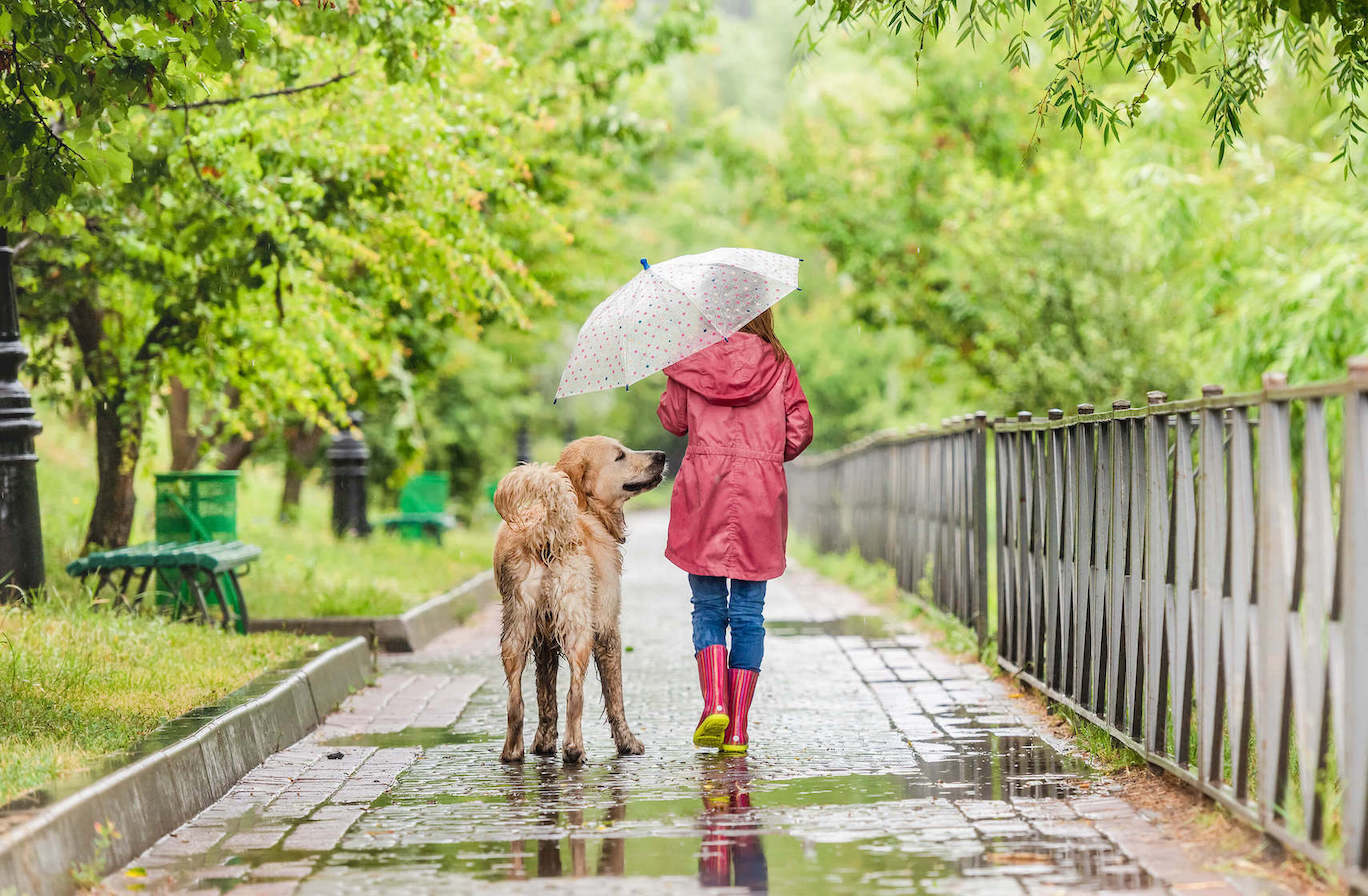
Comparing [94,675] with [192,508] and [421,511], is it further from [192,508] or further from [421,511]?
[421,511]

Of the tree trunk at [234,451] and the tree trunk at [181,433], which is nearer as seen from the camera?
the tree trunk at [181,433]

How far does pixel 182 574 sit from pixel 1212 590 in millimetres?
7353

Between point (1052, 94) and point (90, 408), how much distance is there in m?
9.01

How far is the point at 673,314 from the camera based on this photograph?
7773 millimetres

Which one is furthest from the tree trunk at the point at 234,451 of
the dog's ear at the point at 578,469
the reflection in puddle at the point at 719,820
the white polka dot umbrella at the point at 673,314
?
the dog's ear at the point at 578,469

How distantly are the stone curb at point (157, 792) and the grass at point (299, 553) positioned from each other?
371 centimetres

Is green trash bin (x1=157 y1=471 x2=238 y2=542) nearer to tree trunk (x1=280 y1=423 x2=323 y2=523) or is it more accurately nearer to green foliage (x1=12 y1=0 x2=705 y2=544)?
green foliage (x1=12 y1=0 x2=705 y2=544)

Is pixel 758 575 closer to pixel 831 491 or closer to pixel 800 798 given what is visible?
pixel 800 798

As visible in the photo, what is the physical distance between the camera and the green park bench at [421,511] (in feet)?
69.7

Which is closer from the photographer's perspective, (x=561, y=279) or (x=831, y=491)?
(x=561, y=279)

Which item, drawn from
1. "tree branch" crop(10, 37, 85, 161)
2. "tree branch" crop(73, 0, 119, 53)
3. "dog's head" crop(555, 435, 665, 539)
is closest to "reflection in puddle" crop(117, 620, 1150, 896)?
"dog's head" crop(555, 435, 665, 539)

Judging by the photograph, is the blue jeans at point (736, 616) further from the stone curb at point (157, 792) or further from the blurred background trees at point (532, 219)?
the blurred background trees at point (532, 219)

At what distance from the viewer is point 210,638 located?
33.1ft

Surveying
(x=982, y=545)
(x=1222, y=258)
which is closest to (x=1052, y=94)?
(x=982, y=545)
